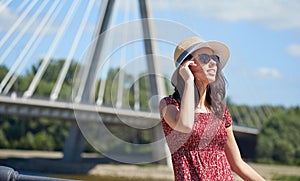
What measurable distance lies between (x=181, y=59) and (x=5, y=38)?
2668 centimetres

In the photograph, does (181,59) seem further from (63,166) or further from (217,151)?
(63,166)

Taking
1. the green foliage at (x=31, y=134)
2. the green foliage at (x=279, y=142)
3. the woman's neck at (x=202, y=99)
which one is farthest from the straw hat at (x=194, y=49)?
the green foliage at (x=31, y=134)

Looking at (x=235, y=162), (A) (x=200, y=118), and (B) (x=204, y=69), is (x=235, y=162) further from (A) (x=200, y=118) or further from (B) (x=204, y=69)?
(B) (x=204, y=69)

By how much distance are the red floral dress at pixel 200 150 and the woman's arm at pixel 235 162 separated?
8cm

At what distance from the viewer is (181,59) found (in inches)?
122

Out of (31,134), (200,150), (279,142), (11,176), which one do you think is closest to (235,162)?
(200,150)

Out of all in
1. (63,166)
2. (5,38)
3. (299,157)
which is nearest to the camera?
(5,38)

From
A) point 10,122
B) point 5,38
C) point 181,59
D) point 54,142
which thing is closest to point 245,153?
point 54,142

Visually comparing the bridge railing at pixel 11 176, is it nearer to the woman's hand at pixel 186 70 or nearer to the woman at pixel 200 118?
the woman at pixel 200 118

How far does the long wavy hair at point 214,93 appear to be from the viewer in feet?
10.1

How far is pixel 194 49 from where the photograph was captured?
10.1ft

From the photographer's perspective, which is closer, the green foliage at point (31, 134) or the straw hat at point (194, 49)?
the straw hat at point (194, 49)

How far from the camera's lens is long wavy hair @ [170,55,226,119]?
3086 millimetres

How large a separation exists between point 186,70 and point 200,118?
222 mm
